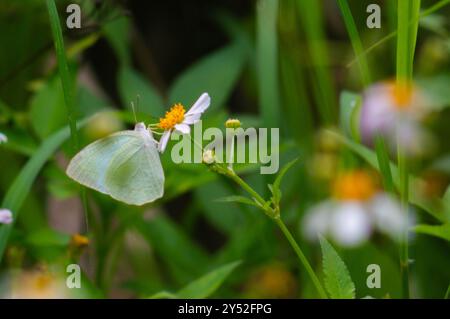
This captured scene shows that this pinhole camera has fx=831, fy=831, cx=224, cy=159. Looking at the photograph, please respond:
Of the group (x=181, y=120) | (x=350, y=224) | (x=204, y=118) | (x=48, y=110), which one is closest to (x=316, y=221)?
(x=350, y=224)

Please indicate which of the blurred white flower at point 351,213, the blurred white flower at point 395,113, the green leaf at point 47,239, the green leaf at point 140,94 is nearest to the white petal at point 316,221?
the blurred white flower at point 351,213

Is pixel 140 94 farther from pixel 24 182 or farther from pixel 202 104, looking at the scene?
pixel 202 104

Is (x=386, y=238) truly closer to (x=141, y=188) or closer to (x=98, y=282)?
(x=98, y=282)

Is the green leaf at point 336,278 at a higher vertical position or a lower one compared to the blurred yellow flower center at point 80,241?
lower
